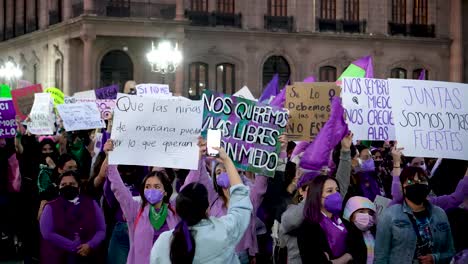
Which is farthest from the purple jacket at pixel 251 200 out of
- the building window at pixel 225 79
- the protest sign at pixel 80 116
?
the building window at pixel 225 79

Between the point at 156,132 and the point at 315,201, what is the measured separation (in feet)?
6.57

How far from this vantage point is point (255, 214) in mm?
8641

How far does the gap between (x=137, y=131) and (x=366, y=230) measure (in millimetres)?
2266

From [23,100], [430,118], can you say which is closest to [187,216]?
[430,118]

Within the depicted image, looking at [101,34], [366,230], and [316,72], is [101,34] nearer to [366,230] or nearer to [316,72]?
[316,72]

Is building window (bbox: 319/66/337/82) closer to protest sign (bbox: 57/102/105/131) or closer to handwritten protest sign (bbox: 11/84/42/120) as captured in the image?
handwritten protest sign (bbox: 11/84/42/120)

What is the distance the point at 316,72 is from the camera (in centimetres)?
3859

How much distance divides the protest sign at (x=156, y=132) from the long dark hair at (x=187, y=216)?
2.19 metres

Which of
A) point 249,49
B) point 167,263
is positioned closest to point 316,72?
point 249,49

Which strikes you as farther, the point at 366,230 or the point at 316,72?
the point at 316,72

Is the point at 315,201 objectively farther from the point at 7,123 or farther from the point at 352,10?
the point at 352,10

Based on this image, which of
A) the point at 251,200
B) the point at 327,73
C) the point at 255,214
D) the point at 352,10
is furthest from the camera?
the point at 352,10

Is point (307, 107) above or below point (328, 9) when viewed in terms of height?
below

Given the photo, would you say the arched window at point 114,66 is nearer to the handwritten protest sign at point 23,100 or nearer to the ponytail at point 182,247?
the handwritten protest sign at point 23,100
